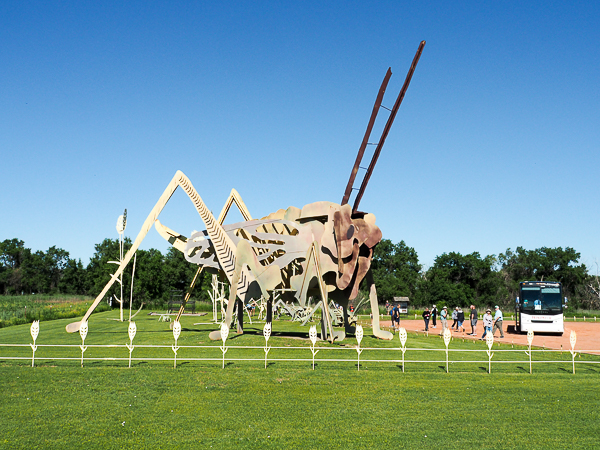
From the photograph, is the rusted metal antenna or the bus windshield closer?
the rusted metal antenna

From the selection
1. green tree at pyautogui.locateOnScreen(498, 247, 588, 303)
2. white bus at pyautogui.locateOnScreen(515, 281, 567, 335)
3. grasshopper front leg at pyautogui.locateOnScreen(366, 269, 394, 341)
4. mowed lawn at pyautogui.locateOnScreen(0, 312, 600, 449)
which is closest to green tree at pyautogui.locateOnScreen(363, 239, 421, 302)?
green tree at pyautogui.locateOnScreen(498, 247, 588, 303)

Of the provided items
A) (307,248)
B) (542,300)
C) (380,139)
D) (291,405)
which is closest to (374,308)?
(307,248)

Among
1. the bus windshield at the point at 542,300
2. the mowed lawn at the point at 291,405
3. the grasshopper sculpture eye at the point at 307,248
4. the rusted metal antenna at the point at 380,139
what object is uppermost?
the rusted metal antenna at the point at 380,139

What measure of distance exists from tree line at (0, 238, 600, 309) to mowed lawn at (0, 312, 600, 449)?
53.6 metres

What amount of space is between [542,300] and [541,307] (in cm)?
40

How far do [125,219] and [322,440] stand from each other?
24993 millimetres

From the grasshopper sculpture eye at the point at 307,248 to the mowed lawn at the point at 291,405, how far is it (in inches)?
173

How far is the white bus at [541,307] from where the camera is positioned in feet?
87.6

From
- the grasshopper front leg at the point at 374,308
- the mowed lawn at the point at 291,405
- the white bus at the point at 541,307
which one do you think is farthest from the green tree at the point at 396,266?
the mowed lawn at the point at 291,405

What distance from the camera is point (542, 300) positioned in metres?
27.0

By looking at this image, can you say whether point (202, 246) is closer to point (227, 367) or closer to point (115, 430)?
point (227, 367)

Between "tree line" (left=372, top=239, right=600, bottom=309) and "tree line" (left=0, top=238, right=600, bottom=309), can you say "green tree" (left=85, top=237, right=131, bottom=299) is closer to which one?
"tree line" (left=0, top=238, right=600, bottom=309)

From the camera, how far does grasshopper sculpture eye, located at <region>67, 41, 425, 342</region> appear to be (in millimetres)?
17234

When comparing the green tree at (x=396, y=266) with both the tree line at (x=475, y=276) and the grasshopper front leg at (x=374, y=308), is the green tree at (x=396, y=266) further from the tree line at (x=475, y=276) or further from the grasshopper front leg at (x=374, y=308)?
the grasshopper front leg at (x=374, y=308)
